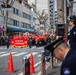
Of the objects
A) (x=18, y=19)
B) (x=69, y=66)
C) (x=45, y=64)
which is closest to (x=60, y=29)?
(x=45, y=64)

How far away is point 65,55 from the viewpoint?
3014mm

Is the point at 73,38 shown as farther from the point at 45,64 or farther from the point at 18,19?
the point at 18,19

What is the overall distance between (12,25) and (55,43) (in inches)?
2876

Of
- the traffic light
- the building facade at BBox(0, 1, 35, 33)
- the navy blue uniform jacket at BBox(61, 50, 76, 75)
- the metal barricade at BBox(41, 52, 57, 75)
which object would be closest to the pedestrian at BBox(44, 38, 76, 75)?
the navy blue uniform jacket at BBox(61, 50, 76, 75)

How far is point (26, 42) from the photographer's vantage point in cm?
4184

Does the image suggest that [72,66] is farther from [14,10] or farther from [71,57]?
[14,10]

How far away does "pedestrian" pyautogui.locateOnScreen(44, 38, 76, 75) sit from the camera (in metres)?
2.75

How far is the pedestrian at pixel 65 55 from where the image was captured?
9.01 feet

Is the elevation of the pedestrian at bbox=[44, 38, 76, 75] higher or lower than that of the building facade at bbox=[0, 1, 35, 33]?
lower

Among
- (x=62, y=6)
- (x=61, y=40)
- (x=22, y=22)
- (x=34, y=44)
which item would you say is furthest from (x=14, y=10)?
(x=61, y=40)

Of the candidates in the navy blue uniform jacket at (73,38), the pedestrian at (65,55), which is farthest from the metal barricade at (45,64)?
the navy blue uniform jacket at (73,38)

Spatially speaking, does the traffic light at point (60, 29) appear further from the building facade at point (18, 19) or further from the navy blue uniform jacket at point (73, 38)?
the building facade at point (18, 19)

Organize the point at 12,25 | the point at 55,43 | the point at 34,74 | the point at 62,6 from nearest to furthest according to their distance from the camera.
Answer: the point at 55,43 < the point at 34,74 < the point at 62,6 < the point at 12,25

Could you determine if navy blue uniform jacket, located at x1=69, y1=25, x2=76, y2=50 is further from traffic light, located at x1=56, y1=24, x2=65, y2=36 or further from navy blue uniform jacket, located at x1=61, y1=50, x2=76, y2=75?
traffic light, located at x1=56, y1=24, x2=65, y2=36
